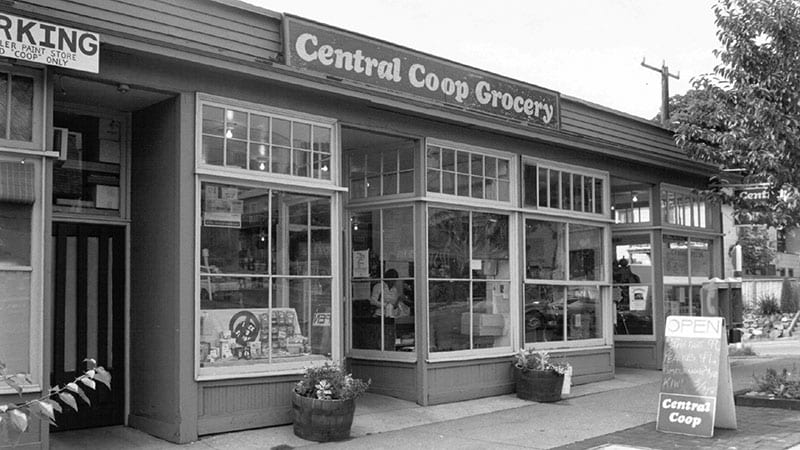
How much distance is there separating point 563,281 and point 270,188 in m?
5.79

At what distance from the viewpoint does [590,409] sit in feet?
35.4

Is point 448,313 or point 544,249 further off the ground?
point 544,249

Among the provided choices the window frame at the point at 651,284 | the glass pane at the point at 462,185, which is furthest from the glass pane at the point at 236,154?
the window frame at the point at 651,284

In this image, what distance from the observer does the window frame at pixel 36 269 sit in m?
7.11

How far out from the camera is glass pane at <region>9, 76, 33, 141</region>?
7.23m

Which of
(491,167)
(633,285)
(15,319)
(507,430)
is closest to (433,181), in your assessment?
(491,167)

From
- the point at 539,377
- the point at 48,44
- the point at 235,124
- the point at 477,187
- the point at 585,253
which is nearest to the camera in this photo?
the point at 48,44

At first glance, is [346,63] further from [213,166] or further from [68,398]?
[68,398]

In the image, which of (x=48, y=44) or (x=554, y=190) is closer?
(x=48, y=44)

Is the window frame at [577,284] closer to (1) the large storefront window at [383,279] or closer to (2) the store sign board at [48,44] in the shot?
(1) the large storefront window at [383,279]

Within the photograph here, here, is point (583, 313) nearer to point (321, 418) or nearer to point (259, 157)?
point (321, 418)

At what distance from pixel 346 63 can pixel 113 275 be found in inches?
145

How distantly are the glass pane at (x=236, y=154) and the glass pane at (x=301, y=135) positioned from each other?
71 centimetres

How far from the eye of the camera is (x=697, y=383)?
888 centimetres
